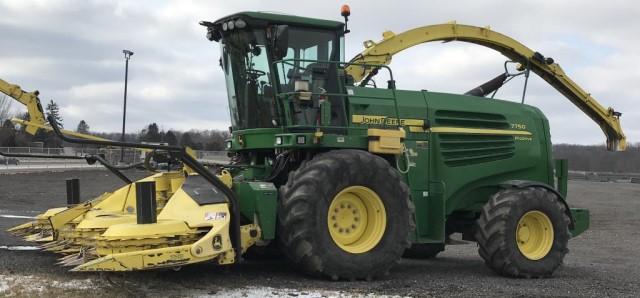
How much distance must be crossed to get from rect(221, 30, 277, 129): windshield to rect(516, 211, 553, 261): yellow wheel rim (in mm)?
3672

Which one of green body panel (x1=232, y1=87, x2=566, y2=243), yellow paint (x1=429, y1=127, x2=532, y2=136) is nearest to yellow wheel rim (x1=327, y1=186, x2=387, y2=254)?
green body panel (x1=232, y1=87, x2=566, y2=243)

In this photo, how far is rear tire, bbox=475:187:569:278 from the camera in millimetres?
8180

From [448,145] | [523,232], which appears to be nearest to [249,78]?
[448,145]

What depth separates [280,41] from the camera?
7598 millimetres

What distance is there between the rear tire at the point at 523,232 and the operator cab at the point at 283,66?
2377mm

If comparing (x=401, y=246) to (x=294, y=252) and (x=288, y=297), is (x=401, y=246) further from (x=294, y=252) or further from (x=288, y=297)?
(x=288, y=297)

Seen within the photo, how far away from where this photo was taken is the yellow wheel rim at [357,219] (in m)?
7.25

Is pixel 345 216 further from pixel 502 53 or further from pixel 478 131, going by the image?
pixel 502 53

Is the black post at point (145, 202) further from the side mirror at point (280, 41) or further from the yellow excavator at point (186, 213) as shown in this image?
the side mirror at point (280, 41)

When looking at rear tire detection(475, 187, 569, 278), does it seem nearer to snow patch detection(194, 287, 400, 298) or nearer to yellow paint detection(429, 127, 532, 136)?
yellow paint detection(429, 127, 532, 136)

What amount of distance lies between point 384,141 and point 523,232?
2.41m

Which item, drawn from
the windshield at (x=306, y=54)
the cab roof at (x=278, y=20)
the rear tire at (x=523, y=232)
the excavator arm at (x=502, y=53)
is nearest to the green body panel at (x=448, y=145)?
the windshield at (x=306, y=54)

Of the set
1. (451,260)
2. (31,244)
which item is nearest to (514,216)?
(451,260)

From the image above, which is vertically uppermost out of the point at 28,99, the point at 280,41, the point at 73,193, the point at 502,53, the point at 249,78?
the point at 502,53
